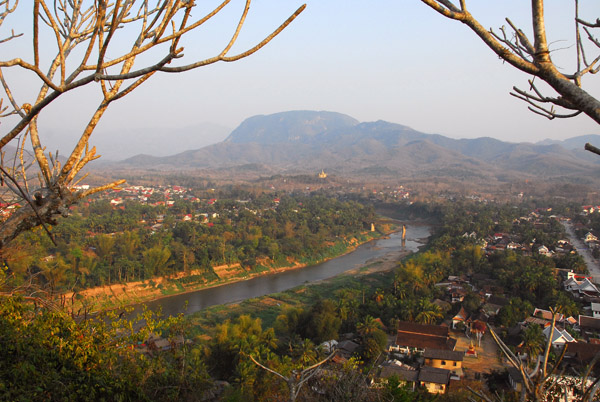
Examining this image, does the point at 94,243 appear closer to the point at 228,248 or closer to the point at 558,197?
the point at 228,248

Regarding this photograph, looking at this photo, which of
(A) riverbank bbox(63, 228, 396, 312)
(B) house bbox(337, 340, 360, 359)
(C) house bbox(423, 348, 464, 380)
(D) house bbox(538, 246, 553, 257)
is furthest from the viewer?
(D) house bbox(538, 246, 553, 257)

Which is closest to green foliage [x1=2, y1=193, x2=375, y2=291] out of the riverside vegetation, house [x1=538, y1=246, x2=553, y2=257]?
the riverside vegetation

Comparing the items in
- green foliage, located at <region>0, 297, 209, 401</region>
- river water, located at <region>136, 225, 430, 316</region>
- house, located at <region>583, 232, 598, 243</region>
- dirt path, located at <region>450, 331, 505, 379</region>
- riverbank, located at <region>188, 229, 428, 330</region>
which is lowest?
river water, located at <region>136, 225, 430, 316</region>

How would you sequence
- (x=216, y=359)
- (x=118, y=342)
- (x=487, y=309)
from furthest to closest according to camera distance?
(x=487, y=309) → (x=216, y=359) → (x=118, y=342)

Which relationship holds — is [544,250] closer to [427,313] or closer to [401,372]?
[427,313]

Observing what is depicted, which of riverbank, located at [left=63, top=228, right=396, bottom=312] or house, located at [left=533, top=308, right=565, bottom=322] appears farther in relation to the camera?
riverbank, located at [left=63, top=228, right=396, bottom=312]

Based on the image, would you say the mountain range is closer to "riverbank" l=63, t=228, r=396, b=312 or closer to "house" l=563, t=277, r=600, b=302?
"house" l=563, t=277, r=600, b=302

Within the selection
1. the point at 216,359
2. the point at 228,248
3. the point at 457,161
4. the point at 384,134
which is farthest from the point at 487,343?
the point at 384,134
